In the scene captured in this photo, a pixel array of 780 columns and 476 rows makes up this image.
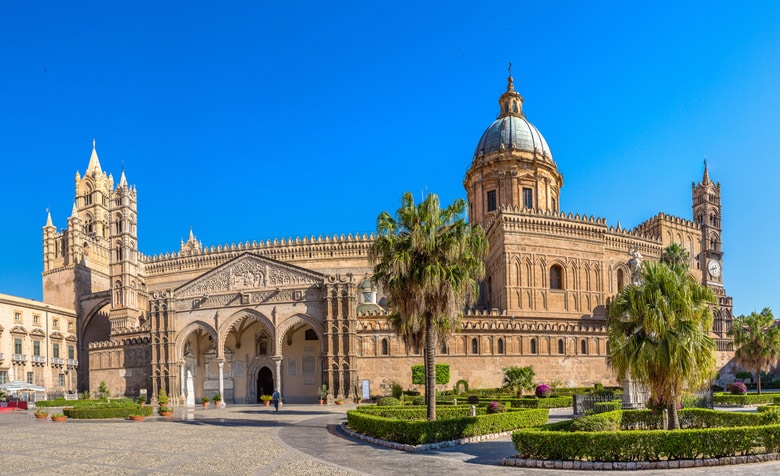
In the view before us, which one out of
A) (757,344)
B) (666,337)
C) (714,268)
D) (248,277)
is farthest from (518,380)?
(714,268)

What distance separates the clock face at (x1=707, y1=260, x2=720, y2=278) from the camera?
76062 mm

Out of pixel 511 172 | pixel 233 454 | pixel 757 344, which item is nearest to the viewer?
pixel 233 454

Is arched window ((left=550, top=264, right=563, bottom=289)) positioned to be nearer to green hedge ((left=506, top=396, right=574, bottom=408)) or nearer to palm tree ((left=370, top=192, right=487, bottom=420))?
green hedge ((left=506, top=396, right=574, bottom=408))

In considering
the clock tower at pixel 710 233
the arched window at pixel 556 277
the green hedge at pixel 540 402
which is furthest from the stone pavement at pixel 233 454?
the clock tower at pixel 710 233

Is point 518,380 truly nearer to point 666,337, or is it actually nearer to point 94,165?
point 666,337

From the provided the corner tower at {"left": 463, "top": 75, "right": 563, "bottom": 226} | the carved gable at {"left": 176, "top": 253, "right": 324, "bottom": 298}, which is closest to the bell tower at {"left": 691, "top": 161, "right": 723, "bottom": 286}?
the corner tower at {"left": 463, "top": 75, "right": 563, "bottom": 226}

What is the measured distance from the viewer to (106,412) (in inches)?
1478

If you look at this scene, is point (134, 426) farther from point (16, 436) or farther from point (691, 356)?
point (691, 356)

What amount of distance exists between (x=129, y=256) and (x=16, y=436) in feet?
149

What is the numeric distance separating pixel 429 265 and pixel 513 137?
46391 millimetres

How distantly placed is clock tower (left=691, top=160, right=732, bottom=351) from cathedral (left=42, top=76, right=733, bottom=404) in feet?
0.52

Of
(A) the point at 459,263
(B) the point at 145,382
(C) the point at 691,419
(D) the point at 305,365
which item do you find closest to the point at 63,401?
(B) the point at 145,382

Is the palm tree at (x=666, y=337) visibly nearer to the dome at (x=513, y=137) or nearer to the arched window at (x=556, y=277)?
the arched window at (x=556, y=277)

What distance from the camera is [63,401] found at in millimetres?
53750
